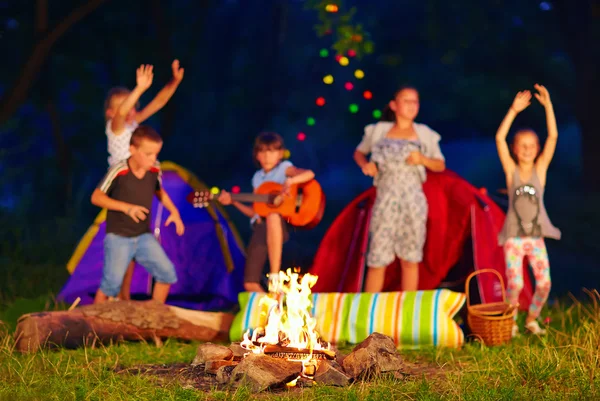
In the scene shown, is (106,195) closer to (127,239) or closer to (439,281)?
(127,239)

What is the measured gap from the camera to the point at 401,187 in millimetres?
7914

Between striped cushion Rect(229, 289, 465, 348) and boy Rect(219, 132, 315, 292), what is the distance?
66cm

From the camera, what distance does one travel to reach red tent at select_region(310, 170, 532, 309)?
835cm

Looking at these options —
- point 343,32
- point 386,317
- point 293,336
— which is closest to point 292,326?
point 293,336

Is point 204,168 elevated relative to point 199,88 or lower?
lower

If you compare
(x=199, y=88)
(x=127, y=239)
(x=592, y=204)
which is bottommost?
(x=127, y=239)

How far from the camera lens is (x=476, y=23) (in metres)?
14.8

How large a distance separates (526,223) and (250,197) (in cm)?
230

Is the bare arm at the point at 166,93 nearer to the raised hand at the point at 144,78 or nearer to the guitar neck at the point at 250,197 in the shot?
the raised hand at the point at 144,78

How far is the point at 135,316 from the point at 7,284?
117 inches

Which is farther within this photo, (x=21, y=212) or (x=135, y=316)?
(x=21, y=212)

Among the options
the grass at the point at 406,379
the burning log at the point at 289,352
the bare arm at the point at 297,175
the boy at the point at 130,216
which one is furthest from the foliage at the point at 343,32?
the burning log at the point at 289,352

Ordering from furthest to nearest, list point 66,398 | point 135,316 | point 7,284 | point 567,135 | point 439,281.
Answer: point 567,135 < point 7,284 < point 439,281 < point 135,316 < point 66,398

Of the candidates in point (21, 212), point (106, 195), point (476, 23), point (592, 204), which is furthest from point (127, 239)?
point (592, 204)
